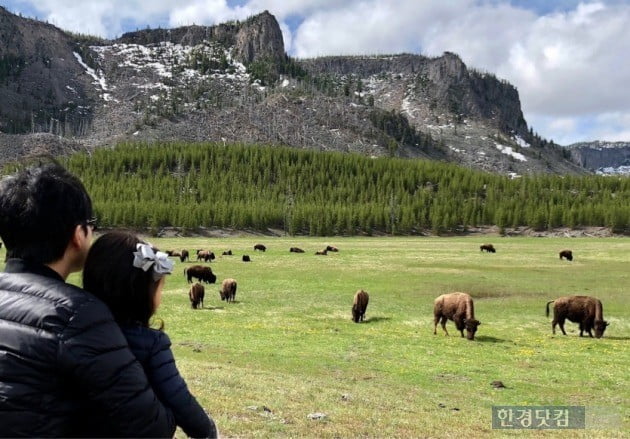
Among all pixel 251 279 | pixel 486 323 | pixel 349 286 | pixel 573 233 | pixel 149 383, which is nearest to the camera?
pixel 149 383

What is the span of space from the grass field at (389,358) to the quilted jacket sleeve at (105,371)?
7174 millimetres

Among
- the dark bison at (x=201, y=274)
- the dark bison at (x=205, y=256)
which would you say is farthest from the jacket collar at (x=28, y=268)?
the dark bison at (x=205, y=256)

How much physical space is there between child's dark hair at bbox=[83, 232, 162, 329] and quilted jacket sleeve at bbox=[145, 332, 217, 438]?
33 centimetres

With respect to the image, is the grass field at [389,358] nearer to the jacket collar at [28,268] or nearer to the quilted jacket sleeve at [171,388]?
the quilted jacket sleeve at [171,388]

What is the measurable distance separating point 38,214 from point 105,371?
1339 millimetres

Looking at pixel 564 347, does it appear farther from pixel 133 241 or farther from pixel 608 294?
pixel 133 241

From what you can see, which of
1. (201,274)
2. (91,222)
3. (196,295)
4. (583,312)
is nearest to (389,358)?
(583,312)

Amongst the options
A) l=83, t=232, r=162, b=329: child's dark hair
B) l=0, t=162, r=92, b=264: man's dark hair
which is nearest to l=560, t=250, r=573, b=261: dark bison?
l=83, t=232, r=162, b=329: child's dark hair

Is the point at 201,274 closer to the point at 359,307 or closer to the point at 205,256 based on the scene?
the point at 359,307

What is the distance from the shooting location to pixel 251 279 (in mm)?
51031

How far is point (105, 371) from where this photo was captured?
12.9 feet

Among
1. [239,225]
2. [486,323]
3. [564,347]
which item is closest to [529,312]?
[486,323]

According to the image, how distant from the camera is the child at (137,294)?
457cm

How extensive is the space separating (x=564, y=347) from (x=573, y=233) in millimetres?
143428
